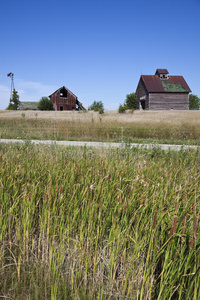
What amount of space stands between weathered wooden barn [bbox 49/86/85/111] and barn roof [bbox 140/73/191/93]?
44.6 ft

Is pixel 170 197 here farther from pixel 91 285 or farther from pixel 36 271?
pixel 36 271

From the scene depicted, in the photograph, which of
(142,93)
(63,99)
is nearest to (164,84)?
(142,93)

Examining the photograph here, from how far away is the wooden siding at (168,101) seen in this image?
40.2m

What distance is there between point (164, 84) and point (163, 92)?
6.41 feet

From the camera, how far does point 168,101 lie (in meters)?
41.0

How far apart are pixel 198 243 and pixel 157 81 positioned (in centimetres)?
4288

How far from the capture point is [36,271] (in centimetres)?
193

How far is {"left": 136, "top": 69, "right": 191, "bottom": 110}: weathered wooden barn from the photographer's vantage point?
40.2 m

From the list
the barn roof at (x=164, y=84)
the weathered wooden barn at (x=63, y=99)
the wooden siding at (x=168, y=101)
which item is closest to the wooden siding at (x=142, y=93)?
the wooden siding at (x=168, y=101)

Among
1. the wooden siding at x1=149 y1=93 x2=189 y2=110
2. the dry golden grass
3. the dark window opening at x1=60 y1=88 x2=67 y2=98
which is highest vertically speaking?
the dark window opening at x1=60 y1=88 x2=67 y2=98

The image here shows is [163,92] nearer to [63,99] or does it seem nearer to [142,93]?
[142,93]

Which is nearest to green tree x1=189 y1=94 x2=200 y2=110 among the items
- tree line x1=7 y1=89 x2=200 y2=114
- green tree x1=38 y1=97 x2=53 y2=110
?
tree line x1=7 y1=89 x2=200 y2=114

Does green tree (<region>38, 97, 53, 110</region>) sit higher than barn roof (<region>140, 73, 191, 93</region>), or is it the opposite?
barn roof (<region>140, 73, 191, 93</region>)

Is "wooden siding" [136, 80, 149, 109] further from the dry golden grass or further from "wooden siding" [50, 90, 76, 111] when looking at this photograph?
"wooden siding" [50, 90, 76, 111]
